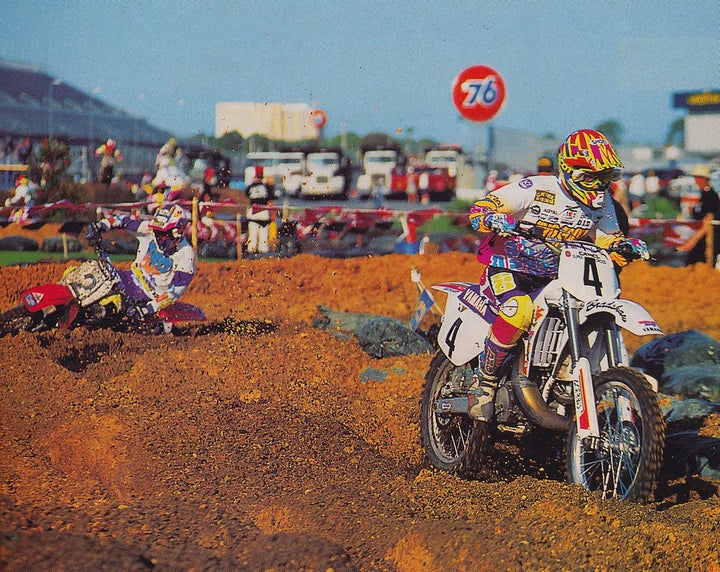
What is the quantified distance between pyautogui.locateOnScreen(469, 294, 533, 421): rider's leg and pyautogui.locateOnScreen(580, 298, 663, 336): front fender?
385 millimetres

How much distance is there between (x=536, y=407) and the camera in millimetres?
4797

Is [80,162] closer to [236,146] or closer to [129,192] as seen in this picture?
[129,192]

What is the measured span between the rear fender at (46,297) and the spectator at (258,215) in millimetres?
5422

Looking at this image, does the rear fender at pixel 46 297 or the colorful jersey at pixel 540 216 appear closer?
the colorful jersey at pixel 540 216

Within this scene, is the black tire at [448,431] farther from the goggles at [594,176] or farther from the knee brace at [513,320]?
the goggles at [594,176]

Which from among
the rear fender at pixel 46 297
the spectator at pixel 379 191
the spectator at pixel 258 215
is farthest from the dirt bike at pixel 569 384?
the spectator at pixel 379 191

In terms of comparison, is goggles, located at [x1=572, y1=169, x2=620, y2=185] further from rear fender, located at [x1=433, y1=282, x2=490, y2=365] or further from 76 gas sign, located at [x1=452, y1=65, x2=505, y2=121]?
76 gas sign, located at [x1=452, y1=65, x2=505, y2=121]

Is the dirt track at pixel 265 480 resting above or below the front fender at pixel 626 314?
below

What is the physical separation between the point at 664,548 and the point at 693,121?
192 ft

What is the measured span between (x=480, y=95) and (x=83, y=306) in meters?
10.2

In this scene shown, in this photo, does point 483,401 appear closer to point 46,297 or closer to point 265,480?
point 265,480

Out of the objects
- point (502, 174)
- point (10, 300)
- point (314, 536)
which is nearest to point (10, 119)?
point (502, 174)

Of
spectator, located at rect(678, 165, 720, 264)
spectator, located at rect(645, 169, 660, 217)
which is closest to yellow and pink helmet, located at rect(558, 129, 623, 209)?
spectator, located at rect(678, 165, 720, 264)

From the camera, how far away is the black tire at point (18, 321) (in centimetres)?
834
